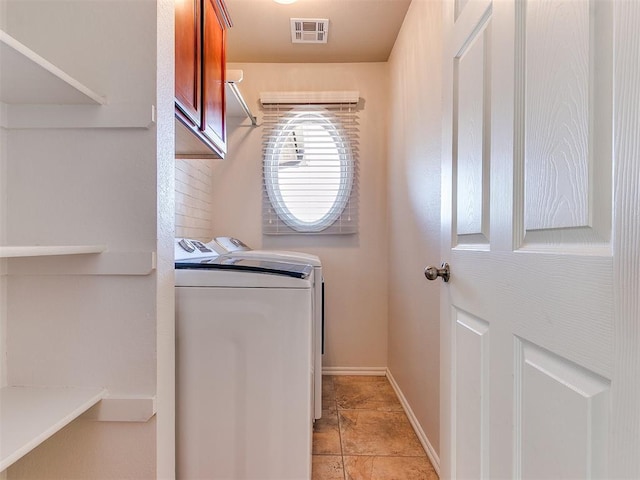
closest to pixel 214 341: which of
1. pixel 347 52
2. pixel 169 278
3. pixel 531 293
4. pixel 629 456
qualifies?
pixel 169 278

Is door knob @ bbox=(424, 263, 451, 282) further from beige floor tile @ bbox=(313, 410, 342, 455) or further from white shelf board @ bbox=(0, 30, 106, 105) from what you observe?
beige floor tile @ bbox=(313, 410, 342, 455)

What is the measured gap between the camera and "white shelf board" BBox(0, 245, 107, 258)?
2.06 feet

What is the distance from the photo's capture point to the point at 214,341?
1225mm

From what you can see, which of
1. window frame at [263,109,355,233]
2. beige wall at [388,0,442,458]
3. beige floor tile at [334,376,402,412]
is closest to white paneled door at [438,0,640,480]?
beige wall at [388,0,442,458]

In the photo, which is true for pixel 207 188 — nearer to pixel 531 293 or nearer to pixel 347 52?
pixel 347 52

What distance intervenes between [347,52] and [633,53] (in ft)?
7.83

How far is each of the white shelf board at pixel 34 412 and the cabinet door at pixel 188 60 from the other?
943 millimetres

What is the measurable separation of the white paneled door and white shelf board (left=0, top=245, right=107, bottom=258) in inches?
37.5

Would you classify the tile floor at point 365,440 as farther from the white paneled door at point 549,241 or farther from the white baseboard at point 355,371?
the white paneled door at point 549,241

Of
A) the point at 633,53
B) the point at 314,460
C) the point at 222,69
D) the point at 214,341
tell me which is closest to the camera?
the point at 633,53

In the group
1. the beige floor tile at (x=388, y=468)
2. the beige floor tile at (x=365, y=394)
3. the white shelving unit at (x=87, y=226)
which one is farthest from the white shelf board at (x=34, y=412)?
the beige floor tile at (x=365, y=394)

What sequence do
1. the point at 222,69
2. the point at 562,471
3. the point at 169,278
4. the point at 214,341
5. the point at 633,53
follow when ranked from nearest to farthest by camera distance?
the point at 633,53
the point at 562,471
the point at 169,278
the point at 214,341
the point at 222,69

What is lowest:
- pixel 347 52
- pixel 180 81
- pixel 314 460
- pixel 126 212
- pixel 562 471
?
pixel 314 460

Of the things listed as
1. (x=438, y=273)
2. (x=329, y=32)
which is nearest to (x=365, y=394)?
(x=438, y=273)
